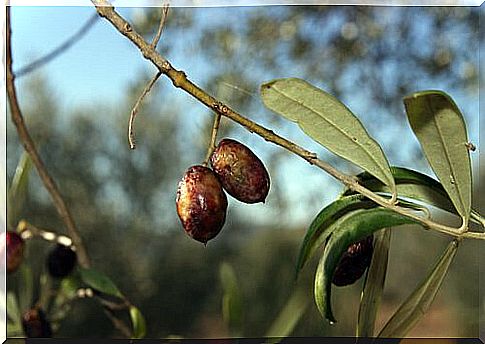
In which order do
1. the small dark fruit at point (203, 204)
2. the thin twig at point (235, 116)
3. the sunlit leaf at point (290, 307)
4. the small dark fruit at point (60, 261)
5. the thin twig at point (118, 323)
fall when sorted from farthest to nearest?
the sunlit leaf at point (290, 307) → the small dark fruit at point (60, 261) → the thin twig at point (118, 323) → the small dark fruit at point (203, 204) → the thin twig at point (235, 116)

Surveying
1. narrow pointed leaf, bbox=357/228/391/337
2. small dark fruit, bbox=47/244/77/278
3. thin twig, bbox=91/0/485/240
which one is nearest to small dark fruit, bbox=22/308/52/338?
small dark fruit, bbox=47/244/77/278

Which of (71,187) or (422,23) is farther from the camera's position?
(71,187)

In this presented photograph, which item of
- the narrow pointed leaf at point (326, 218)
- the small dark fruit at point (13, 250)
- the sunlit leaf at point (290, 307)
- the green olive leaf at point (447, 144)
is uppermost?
the green olive leaf at point (447, 144)

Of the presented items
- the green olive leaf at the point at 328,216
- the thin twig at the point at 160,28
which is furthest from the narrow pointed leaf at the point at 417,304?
the thin twig at the point at 160,28

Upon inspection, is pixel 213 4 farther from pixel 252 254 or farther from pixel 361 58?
pixel 252 254

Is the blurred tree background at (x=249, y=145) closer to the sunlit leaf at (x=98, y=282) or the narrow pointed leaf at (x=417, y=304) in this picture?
the sunlit leaf at (x=98, y=282)

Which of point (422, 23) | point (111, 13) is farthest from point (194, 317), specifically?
point (111, 13)
